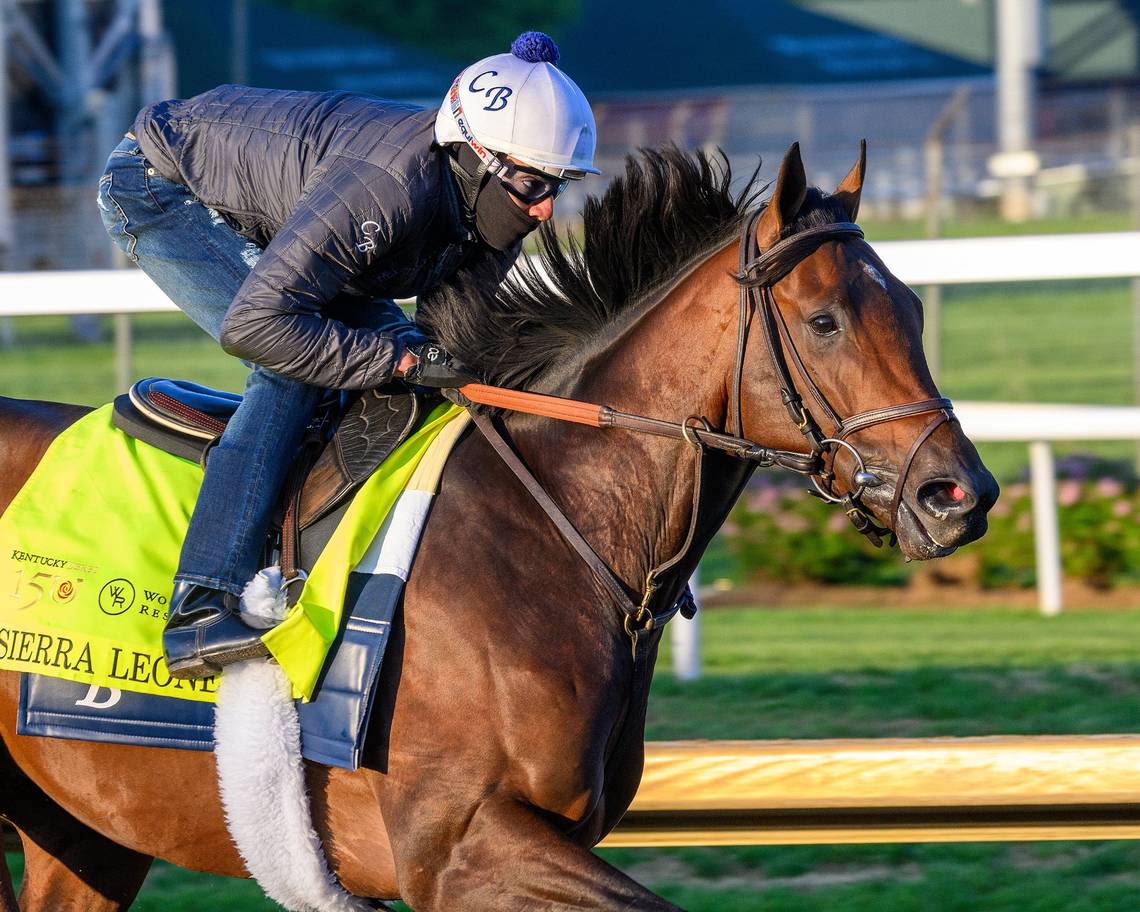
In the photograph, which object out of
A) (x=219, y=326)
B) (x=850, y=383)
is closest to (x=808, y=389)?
(x=850, y=383)

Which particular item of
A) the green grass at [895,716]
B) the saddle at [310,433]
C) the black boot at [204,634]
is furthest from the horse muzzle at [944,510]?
the green grass at [895,716]

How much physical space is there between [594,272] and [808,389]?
1.75ft

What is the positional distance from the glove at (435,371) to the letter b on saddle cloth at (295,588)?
0.11m

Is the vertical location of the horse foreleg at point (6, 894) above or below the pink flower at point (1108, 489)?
above

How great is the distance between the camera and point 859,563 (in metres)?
7.80

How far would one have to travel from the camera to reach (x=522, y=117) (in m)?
2.93

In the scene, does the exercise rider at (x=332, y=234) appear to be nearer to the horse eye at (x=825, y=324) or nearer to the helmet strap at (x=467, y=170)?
the helmet strap at (x=467, y=170)

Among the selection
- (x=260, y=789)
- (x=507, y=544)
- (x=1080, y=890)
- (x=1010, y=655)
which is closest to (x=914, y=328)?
(x=507, y=544)

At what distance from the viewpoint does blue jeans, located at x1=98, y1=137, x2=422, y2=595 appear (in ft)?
9.59

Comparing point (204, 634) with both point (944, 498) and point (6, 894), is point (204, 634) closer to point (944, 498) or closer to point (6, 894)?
point (6, 894)

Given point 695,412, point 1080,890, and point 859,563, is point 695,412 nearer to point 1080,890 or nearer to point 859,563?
point 1080,890

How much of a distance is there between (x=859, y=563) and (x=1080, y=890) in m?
3.91

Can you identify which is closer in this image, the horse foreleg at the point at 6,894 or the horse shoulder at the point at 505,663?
the horse shoulder at the point at 505,663

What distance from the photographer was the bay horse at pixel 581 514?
2.73 meters
